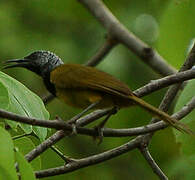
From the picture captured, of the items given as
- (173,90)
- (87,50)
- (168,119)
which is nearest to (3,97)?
(168,119)

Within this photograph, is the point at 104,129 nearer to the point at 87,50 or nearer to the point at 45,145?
the point at 45,145

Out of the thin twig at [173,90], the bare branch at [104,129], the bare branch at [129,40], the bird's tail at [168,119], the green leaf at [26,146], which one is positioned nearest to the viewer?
the bare branch at [104,129]

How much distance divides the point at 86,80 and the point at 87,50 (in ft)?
15.4

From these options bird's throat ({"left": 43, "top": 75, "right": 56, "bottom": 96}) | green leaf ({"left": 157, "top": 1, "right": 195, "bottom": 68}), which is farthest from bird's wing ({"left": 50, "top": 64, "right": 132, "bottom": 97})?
green leaf ({"left": 157, "top": 1, "right": 195, "bottom": 68})

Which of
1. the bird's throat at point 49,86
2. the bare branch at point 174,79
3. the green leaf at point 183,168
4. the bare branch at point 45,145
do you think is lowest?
the green leaf at point 183,168

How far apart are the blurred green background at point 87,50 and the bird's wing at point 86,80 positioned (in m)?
2.77

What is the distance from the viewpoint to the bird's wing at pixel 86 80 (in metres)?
3.48

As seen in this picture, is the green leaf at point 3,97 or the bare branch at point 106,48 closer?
the green leaf at point 3,97

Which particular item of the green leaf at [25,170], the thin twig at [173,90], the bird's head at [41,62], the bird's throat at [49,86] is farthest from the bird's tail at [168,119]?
the bird's head at [41,62]

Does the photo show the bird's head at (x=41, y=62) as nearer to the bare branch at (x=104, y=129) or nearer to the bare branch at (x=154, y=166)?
the bare branch at (x=104, y=129)

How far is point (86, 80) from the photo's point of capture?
12.2 feet

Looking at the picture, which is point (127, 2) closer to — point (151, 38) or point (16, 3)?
point (151, 38)

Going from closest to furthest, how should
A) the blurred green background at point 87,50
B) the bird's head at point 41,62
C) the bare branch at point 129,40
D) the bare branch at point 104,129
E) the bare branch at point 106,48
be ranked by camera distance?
the bare branch at point 104,129 → the bird's head at point 41,62 → the bare branch at point 129,40 → the bare branch at point 106,48 → the blurred green background at point 87,50

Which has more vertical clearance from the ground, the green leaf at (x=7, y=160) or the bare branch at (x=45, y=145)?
the green leaf at (x=7, y=160)
